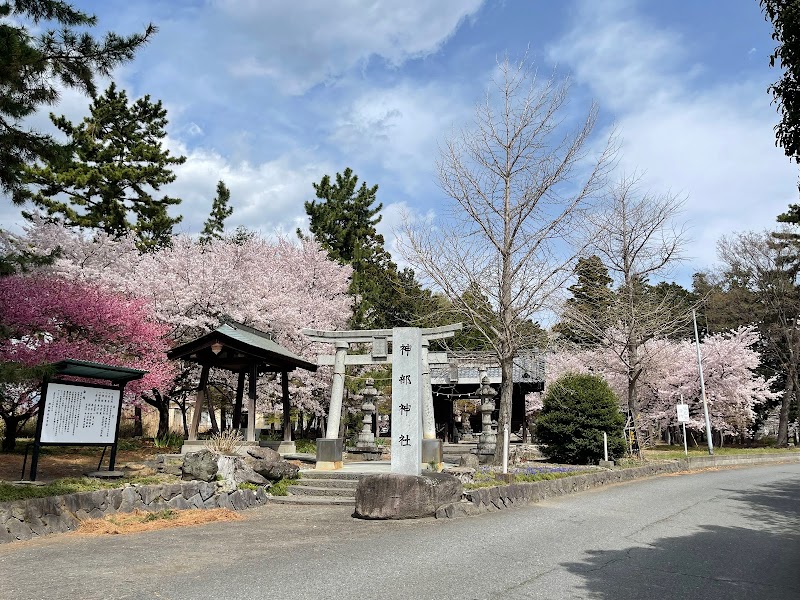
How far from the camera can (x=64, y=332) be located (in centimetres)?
1434

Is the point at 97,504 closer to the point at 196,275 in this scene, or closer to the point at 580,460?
the point at 196,275

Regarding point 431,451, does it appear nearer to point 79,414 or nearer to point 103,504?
point 103,504

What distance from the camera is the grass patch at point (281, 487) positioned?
11703 mm

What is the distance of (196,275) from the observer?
19953 millimetres

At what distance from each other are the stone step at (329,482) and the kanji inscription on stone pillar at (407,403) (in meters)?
2.08

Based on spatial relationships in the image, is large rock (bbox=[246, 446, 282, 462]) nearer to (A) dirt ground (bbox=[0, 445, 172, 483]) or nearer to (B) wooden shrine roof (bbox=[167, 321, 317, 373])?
(A) dirt ground (bbox=[0, 445, 172, 483])

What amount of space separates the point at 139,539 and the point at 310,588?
3.75 m

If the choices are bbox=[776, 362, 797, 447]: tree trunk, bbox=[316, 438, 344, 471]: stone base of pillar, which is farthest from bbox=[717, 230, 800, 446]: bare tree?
bbox=[316, 438, 344, 471]: stone base of pillar

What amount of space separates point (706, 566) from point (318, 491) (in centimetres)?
765

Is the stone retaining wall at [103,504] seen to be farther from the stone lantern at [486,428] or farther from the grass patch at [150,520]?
the stone lantern at [486,428]

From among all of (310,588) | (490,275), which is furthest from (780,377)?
(310,588)

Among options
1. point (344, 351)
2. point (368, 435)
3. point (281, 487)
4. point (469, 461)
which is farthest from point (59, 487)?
point (368, 435)

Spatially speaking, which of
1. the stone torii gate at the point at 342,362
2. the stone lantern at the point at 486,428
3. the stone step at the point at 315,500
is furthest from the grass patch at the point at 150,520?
the stone lantern at the point at 486,428

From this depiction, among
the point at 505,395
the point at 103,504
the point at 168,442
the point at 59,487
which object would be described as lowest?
the point at 103,504
